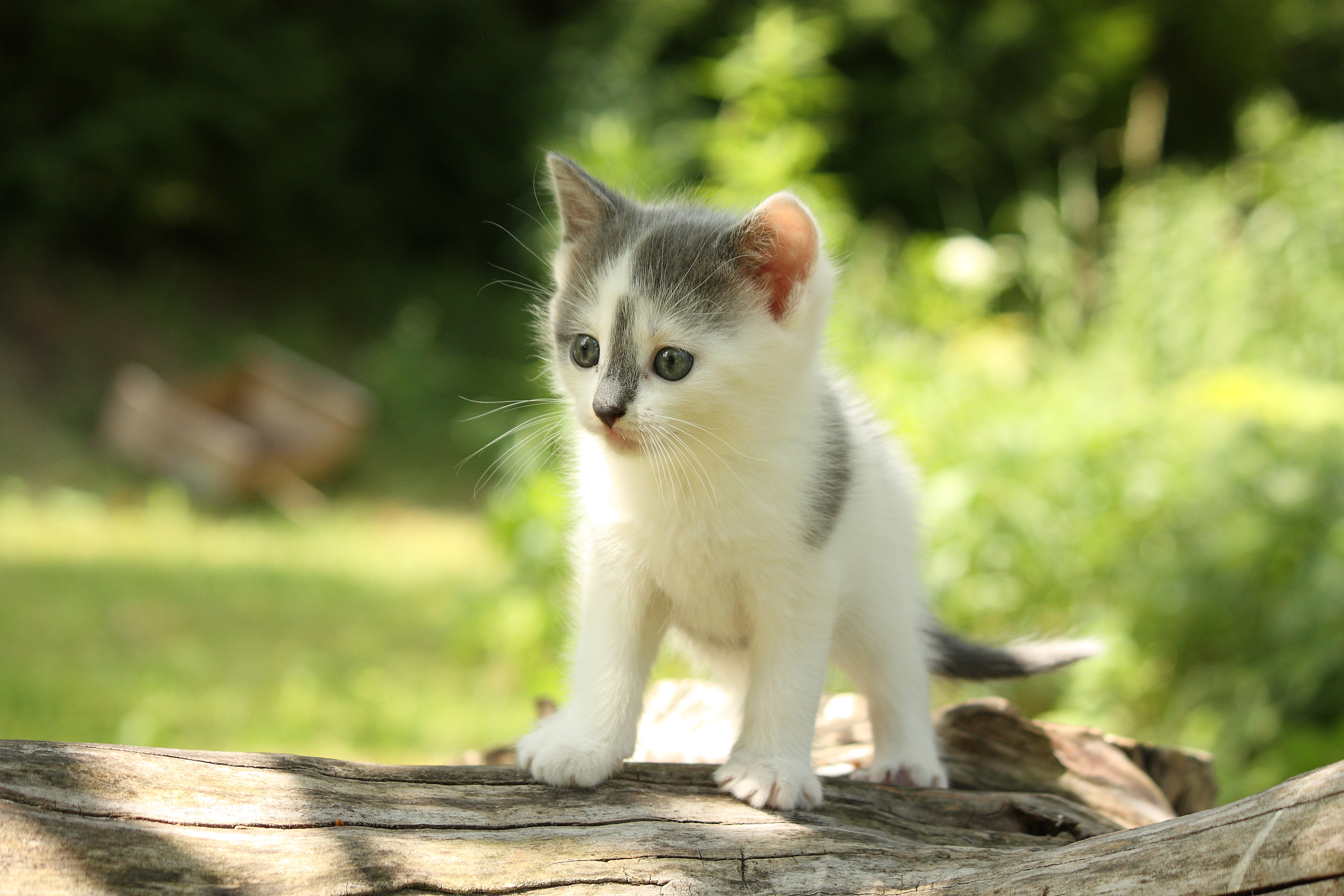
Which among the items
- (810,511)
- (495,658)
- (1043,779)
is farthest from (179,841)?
(495,658)

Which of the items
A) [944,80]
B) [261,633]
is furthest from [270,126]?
[944,80]

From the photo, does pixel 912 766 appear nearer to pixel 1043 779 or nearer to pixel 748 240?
pixel 1043 779

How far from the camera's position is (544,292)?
2.69 meters

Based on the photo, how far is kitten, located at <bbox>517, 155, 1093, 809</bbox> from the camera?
83.0 inches

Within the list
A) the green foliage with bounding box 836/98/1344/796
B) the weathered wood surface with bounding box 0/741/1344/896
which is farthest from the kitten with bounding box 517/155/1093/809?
the green foliage with bounding box 836/98/1344/796

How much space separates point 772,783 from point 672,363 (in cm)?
83

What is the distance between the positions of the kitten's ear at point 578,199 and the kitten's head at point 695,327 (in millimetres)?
105

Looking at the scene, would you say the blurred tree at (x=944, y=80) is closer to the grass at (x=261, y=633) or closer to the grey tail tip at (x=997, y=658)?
the grass at (x=261, y=633)

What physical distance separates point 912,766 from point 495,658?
2789 millimetres

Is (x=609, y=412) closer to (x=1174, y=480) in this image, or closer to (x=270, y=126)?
(x=1174, y=480)

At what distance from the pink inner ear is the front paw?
0.92 meters

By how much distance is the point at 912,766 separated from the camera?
2.51 meters

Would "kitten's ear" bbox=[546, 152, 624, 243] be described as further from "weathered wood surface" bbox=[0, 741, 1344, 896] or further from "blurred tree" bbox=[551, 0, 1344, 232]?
"blurred tree" bbox=[551, 0, 1344, 232]

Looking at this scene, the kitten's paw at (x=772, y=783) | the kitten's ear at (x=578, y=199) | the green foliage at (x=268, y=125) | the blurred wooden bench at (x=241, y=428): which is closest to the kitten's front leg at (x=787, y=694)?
the kitten's paw at (x=772, y=783)
